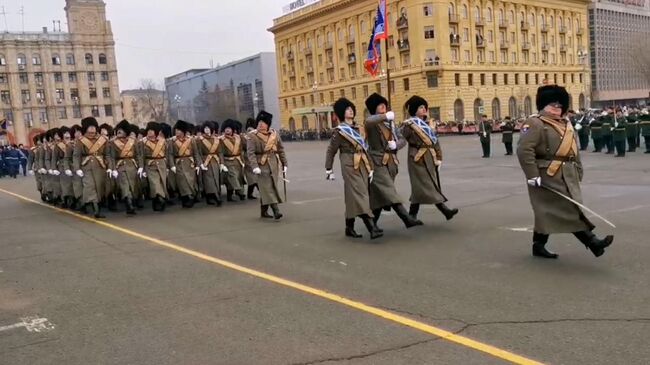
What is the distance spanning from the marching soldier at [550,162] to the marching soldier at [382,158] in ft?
7.63

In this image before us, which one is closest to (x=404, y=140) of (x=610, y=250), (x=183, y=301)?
(x=610, y=250)

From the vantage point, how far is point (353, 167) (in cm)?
897

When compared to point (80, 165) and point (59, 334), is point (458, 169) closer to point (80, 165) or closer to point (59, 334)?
point (80, 165)

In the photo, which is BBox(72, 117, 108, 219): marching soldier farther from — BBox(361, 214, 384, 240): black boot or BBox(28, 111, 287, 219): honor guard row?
BBox(361, 214, 384, 240): black boot

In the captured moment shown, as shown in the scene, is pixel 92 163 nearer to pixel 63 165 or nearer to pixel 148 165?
pixel 148 165

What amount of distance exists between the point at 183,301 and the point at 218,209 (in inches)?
300

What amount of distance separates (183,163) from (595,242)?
9.73m

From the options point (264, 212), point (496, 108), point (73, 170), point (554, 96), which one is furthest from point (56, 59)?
point (554, 96)

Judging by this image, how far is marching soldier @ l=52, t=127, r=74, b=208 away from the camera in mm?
14812

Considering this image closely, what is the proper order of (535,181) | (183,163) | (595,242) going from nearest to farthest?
(595,242) → (535,181) → (183,163)

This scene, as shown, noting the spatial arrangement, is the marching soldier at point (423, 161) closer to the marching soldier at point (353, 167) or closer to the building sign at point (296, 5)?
the marching soldier at point (353, 167)

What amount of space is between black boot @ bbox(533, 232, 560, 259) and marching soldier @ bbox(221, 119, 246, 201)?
8.81 metres

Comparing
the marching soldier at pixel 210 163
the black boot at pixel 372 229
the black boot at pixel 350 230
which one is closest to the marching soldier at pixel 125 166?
the marching soldier at pixel 210 163

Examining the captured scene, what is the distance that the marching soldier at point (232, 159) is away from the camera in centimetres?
1479
